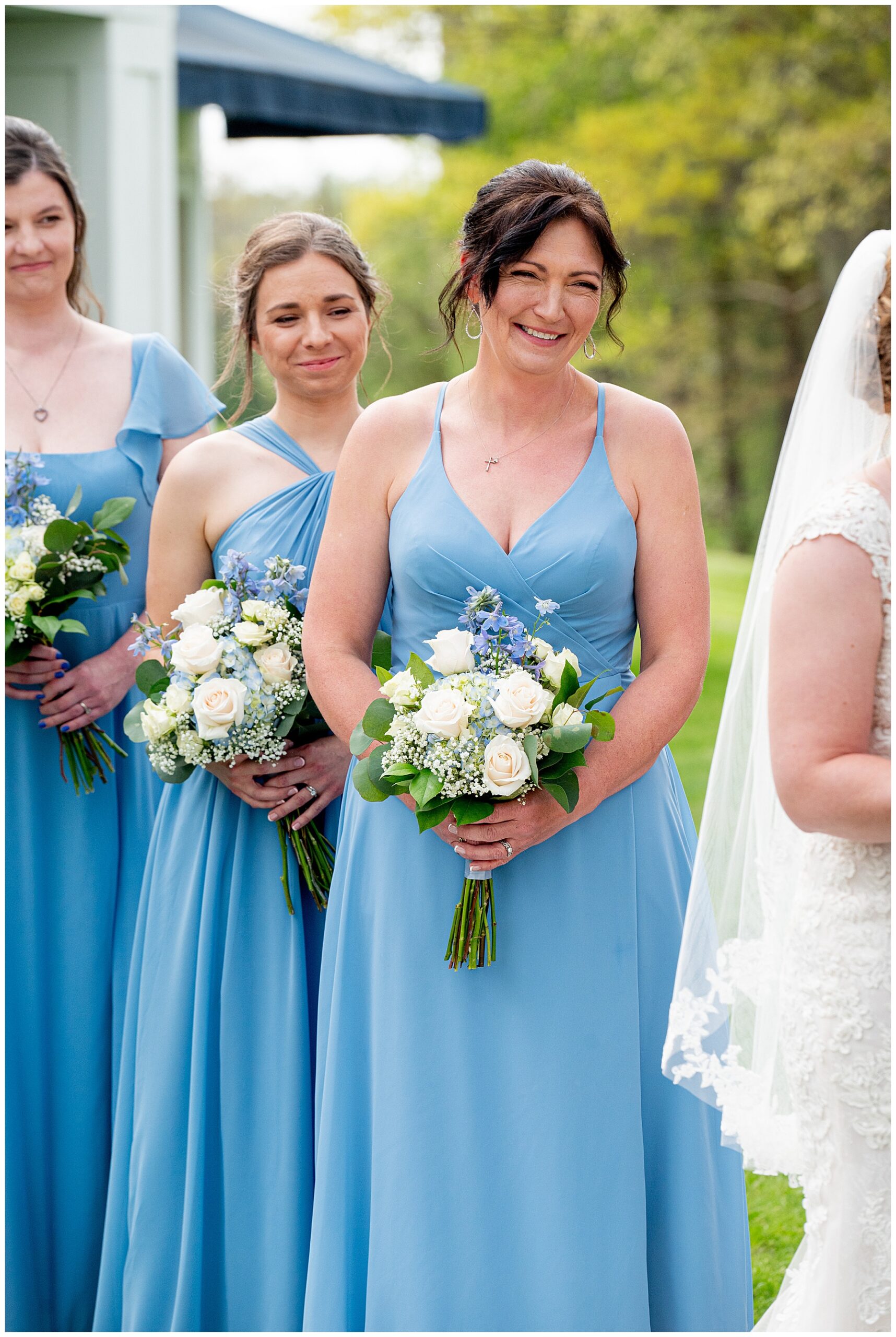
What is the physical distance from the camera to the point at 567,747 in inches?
107

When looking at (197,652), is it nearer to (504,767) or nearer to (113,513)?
(113,513)

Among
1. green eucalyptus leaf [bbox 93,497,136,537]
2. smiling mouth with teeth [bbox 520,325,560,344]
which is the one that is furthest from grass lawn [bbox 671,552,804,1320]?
green eucalyptus leaf [bbox 93,497,136,537]

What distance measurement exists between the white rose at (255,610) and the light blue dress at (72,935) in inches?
31.2

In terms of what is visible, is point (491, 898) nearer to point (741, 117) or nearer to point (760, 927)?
point (760, 927)

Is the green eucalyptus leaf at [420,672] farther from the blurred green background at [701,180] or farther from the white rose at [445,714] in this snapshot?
the blurred green background at [701,180]

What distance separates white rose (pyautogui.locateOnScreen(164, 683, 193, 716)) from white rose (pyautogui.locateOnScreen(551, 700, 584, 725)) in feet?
3.53

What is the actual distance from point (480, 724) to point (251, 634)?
89 centimetres

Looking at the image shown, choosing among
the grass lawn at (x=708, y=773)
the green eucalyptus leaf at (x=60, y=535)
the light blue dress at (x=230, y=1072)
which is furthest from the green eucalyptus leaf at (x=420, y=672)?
the grass lawn at (x=708, y=773)

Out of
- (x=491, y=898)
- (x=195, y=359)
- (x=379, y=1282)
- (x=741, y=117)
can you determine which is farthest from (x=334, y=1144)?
(x=741, y=117)

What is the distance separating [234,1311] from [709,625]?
82.3 inches

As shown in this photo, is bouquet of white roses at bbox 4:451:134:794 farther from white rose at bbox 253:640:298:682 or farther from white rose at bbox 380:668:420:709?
white rose at bbox 380:668:420:709

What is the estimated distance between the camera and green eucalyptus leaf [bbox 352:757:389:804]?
2811 mm

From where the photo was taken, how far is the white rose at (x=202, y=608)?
345 centimetres

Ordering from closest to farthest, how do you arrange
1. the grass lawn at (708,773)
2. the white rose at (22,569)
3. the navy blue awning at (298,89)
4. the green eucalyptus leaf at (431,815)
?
the green eucalyptus leaf at (431,815) → the white rose at (22,569) → the grass lawn at (708,773) → the navy blue awning at (298,89)
